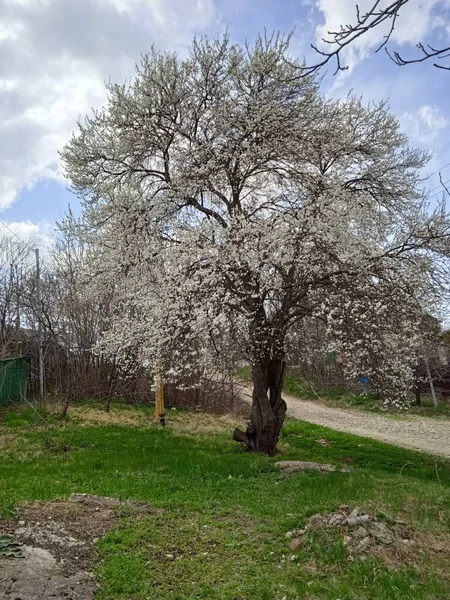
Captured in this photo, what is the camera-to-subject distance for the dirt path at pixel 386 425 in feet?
42.6

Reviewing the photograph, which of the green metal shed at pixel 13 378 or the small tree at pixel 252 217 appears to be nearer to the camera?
the small tree at pixel 252 217

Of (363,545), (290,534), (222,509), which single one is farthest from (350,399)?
(363,545)

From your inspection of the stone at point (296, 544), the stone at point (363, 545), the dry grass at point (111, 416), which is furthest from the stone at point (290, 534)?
the dry grass at point (111, 416)

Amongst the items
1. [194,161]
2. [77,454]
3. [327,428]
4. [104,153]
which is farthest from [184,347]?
[327,428]

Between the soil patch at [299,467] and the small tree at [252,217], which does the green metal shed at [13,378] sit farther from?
the soil patch at [299,467]

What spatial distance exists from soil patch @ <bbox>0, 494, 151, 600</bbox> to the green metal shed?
723 cm

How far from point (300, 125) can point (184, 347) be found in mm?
4608

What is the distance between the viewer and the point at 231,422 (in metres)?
14.0

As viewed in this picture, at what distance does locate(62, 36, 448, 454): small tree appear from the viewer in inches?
318

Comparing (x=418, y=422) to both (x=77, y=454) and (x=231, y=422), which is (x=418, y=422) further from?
(x=77, y=454)

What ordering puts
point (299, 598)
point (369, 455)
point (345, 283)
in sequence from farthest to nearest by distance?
point (369, 455), point (345, 283), point (299, 598)

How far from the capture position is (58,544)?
13.7 feet

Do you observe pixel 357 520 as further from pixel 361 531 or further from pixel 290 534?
pixel 290 534

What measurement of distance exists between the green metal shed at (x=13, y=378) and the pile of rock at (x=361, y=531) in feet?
29.9
